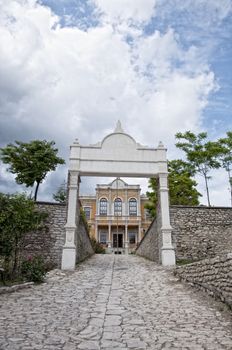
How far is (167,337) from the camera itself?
3938 millimetres

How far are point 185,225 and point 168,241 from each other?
1322mm

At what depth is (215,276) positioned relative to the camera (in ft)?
20.4

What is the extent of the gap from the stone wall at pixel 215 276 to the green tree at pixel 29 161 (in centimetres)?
1132

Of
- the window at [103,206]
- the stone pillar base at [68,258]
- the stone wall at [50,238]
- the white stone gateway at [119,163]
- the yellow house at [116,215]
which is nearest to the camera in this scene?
the stone pillar base at [68,258]

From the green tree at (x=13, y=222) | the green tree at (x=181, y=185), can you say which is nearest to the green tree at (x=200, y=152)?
the green tree at (x=181, y=185)

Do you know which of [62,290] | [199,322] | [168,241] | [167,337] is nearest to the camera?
[167,337]

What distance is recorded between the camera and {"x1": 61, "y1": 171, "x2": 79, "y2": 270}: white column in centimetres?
1141

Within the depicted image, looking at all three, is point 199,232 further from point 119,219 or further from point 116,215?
point 119,219

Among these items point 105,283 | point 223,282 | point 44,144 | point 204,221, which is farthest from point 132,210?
point 223,282

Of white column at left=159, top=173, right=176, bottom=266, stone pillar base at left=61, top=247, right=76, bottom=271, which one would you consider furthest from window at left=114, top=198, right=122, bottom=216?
stone pillar base at left=61, top=247, right=76, bottom=271

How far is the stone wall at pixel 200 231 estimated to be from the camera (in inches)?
498

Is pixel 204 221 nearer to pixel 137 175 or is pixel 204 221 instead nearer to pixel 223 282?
pixel 137 175

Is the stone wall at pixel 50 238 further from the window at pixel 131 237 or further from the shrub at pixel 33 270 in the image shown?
the window at pixel 131 237

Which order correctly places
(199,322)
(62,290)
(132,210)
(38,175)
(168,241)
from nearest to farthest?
(199,322) < (62,290) < (168,241) < (38,175) < (132,210)
